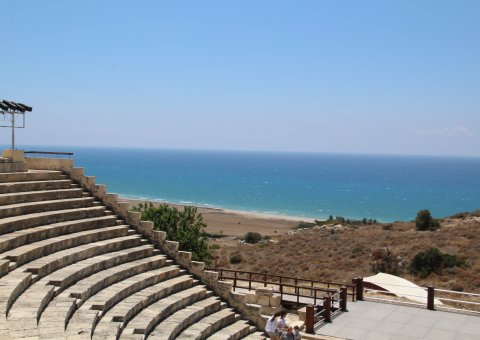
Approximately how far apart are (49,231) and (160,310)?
4.06 metres

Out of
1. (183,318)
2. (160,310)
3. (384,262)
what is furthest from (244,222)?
(160,310)

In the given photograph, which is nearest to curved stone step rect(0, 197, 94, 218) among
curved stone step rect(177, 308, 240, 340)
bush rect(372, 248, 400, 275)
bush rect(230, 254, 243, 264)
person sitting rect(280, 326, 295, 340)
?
curved stone step rect(177, 308, 240, 340)

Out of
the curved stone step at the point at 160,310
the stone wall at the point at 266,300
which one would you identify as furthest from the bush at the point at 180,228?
the curved stone step at the point at 160,310

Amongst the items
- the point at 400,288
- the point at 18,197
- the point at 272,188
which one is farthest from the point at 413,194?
the point at 18,197

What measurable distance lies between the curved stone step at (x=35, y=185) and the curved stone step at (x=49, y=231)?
188 cm

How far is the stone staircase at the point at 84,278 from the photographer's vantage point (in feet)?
34.3

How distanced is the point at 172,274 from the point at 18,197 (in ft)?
17.6

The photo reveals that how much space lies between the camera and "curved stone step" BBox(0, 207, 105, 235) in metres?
14.3

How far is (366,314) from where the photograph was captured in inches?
686

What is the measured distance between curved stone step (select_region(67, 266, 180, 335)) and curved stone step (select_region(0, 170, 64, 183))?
17.7 feet

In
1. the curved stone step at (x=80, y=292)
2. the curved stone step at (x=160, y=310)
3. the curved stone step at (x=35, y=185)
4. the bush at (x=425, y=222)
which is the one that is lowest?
the bush at (x=425, y=222)

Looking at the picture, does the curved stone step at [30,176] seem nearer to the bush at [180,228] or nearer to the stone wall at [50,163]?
the stone wall at [50,163]

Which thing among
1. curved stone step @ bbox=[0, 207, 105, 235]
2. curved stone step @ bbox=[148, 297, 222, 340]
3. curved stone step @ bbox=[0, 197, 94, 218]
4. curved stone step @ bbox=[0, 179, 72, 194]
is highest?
curved stone step @ bbox=[0, 179, 72, 194]

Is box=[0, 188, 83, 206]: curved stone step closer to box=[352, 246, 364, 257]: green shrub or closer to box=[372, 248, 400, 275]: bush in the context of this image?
box=[372, 248, 400, 275]: bush
